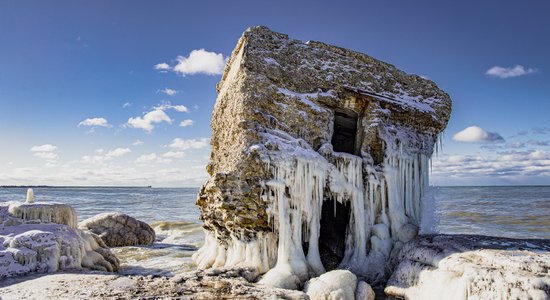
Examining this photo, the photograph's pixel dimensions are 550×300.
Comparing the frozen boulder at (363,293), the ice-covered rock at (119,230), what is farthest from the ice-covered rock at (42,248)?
the frozen boulder at (363,293)

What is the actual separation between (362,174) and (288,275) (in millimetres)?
3894

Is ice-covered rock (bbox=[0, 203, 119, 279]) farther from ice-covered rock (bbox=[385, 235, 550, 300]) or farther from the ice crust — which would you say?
ice-covered rock (bbox=[385, 235, 550, 300])

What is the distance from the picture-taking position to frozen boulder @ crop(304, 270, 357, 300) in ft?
25.3

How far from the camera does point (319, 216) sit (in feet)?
33.1

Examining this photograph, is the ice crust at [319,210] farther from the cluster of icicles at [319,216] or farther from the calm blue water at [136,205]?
the calm blue water at [136,205]

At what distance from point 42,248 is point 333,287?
24.6 ft

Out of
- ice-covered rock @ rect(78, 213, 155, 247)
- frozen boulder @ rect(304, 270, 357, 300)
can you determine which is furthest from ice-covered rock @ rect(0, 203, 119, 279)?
frozen boulder @ rect(304, 270, 357, 300)

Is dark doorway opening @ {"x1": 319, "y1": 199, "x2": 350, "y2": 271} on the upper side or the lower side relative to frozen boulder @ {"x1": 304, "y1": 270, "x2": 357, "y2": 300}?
upper

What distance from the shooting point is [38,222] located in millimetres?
11383

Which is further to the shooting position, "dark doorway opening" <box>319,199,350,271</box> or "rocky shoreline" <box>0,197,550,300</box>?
"dark doorway opening" <box>319,199,350,271</box>

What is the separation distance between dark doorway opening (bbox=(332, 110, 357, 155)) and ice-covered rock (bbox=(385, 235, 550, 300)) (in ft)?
14.1

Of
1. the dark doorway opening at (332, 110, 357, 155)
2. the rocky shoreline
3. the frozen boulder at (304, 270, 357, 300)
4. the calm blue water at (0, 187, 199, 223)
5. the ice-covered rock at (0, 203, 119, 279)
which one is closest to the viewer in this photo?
the rocky shoreline

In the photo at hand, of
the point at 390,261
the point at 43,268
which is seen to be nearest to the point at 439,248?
the point at 390,261

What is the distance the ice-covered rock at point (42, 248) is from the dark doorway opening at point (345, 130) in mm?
8629
